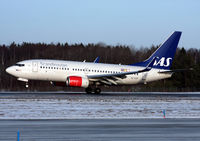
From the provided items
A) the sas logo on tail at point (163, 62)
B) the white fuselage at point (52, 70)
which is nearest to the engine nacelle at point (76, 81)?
the white fuselage at point (52, 70)

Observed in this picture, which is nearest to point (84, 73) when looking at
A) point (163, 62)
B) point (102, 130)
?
point (163, 62)

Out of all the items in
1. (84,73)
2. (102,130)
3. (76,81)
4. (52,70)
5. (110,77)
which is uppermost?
(52,70)

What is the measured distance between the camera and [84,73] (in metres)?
48.1

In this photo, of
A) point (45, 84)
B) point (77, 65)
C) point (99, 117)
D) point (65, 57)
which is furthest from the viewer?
point (65, 57)

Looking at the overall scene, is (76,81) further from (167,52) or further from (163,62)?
(167,52)

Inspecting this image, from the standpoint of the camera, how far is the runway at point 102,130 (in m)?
16.1

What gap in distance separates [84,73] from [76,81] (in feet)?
7.38

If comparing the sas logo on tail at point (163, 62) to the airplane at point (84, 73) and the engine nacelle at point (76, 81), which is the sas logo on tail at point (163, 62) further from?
the engine nacelle at point (76, 81)

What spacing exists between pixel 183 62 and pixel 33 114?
6894 centimetres

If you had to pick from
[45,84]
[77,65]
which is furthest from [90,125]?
[45,84]

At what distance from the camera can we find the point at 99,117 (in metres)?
23.9

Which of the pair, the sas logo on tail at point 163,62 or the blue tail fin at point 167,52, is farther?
the blue tail fin at point 167,52

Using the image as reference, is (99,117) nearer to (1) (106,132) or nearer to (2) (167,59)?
(1) (106,132)

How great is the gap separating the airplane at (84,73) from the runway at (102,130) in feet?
81.8
